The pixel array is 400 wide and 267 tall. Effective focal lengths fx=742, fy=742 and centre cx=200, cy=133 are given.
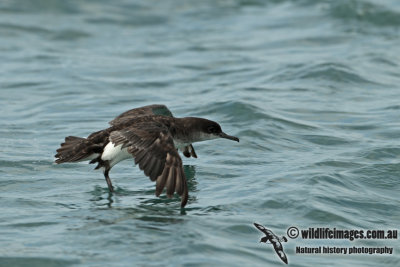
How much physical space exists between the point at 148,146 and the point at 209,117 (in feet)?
15.0

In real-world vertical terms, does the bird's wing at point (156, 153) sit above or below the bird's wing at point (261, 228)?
above

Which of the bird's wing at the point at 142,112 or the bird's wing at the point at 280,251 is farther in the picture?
the bird's wing at the point at 142,112

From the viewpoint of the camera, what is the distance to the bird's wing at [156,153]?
753 centimetres

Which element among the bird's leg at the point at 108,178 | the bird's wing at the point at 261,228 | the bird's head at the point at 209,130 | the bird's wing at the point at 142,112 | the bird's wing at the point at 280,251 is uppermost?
the bird's wing at the point at 142,112

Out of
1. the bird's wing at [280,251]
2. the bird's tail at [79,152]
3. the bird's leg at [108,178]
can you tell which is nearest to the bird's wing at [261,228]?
the bird's wing at [280,251]

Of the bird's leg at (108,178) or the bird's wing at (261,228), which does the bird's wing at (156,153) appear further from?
the bird's wing at (261,228)

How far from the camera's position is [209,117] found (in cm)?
1257

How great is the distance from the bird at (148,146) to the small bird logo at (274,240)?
842mm

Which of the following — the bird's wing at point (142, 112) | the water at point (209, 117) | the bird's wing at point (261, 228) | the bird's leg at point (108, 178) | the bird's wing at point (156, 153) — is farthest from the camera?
the bird's wing at point (142, 112)

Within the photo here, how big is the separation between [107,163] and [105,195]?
15.3 inches

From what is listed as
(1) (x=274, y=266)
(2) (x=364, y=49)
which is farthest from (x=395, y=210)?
(2) (x=364, y=49)

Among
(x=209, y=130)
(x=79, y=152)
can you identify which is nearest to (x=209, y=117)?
(x=209, y=130)

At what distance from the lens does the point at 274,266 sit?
21.6ft

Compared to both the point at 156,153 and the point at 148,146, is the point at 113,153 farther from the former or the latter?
the point at 156,153
